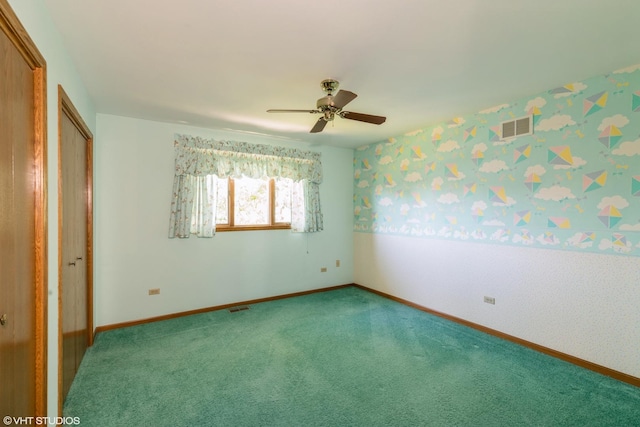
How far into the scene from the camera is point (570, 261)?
2.79 metres

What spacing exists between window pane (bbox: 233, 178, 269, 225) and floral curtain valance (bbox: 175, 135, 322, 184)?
210 mm

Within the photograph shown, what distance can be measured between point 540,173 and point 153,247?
444cm

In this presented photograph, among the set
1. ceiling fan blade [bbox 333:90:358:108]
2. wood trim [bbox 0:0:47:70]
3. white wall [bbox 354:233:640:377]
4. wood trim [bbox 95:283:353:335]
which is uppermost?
ceiling fan blade [bbox 333:90:358:108]

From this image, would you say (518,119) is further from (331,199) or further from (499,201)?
(331,199)

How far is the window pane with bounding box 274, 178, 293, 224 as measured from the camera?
4.75 metres

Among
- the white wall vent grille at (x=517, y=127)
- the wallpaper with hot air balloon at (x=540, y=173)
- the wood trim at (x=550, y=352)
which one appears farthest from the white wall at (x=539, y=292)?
the white wall vent grille at (x=517, y=127)

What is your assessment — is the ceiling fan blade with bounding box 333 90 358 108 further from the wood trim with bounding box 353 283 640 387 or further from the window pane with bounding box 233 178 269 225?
the wood trim with bounding box 353 283 640 387

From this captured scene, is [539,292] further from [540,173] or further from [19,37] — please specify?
[19,37]

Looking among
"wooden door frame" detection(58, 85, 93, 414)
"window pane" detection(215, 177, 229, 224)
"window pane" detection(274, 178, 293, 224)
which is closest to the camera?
"wooden door frame" detection(58, 85, 93, 414)

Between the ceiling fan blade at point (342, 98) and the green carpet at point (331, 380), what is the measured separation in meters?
2.27

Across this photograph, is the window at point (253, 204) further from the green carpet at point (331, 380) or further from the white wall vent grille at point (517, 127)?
the white wall vent grille at point (517, 127)

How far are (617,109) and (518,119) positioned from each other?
754 millimetres

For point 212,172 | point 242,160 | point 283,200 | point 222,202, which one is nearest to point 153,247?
point 222,202

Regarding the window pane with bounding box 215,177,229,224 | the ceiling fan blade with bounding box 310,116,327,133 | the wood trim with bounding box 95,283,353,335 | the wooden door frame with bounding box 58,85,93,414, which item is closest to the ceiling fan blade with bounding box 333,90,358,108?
the ceiling fan blade with bounding box 310,116,327,133
